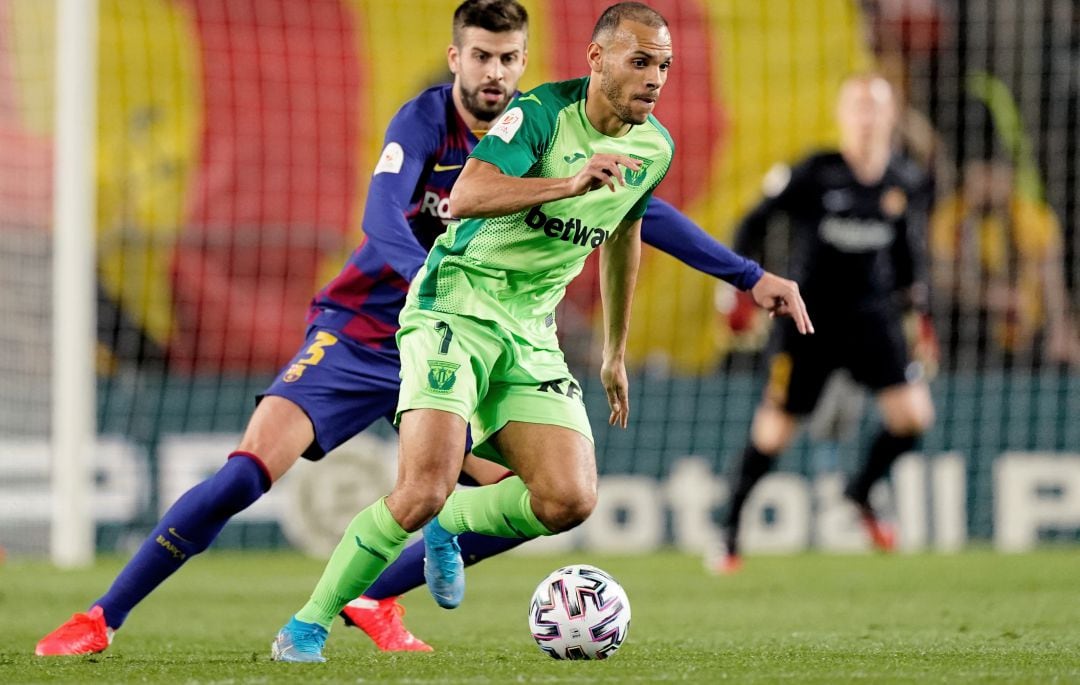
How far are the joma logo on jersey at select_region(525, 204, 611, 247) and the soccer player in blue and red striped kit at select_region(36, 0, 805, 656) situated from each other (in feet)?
1.33

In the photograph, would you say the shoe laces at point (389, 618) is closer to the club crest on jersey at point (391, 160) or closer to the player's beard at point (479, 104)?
the club crest on jersey at point (391, 160)

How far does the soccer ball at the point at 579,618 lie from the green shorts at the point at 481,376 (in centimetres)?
44

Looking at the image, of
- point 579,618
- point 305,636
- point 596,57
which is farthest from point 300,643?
point 596,57

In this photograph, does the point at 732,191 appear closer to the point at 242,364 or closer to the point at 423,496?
the point at 242,364

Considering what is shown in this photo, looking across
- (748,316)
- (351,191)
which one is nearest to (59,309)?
(351,191)

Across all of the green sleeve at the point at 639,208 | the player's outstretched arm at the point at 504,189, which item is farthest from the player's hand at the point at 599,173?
the green sleeve at the point at 639,208

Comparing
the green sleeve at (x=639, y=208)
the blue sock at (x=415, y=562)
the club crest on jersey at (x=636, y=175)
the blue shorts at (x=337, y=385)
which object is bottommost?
the blue sock at (x=415, y=562)

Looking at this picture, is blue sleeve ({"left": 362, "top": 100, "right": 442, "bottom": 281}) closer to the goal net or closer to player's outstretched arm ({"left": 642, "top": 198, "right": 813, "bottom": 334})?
player's outstretched arm ({"left": 642, "top": 198, "right": 813, "bottom": 334})

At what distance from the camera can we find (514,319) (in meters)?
5.09

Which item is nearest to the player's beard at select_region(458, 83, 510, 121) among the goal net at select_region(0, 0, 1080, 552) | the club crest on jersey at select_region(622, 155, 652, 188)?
the club crest on jersey at select_region(622, 155, 652, 188)

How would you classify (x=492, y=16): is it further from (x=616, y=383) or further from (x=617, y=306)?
(x=616, y=383)

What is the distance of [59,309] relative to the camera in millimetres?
10336

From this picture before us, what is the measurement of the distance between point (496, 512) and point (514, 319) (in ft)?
1.91

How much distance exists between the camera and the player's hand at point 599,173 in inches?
175
